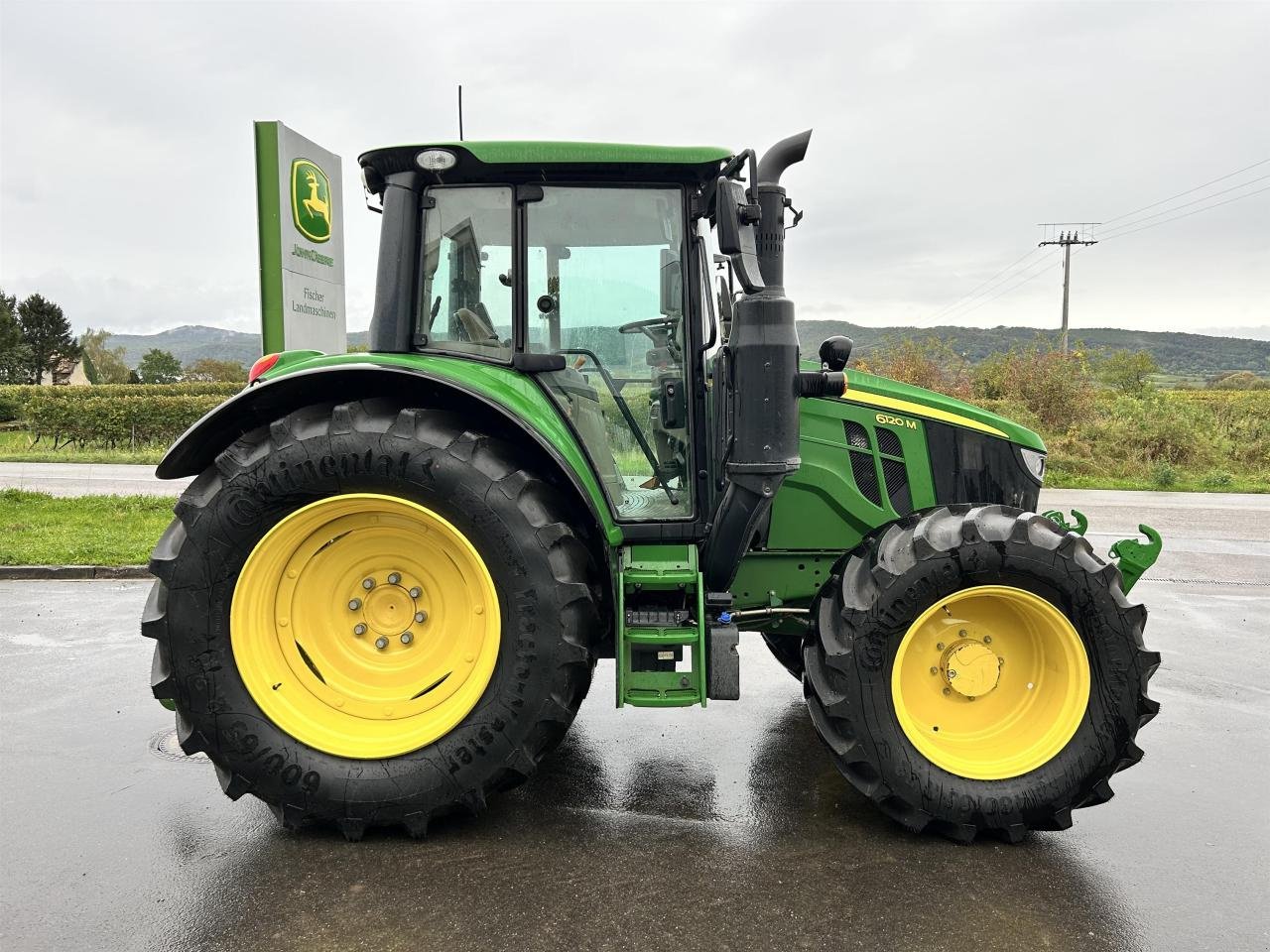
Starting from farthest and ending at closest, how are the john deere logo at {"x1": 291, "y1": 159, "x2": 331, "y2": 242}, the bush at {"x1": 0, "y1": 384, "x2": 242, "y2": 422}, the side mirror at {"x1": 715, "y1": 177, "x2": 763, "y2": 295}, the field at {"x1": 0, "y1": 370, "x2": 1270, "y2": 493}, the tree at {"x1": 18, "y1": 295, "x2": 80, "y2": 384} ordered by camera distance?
the tree at {"x1": 18, "y1": 295, "x2": 80, "y2": 384}
the bush at {"x1": 0, "y1": 384, "x2": 242, "y2": 422}
the field at {"x1": 0, "y1": 370, "x2": 1270, "y2": 493}
the john deere logo at {"x1": 291, "y1": 159, "x2": 331, "y2": 242}
the side mirror at {"x1": 715, "y1": 177, "x2": 763, "y2": 295}

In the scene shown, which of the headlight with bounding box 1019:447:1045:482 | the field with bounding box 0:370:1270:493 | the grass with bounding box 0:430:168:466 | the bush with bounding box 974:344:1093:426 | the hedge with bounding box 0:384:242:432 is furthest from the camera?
the hedge with bounding box 0:384:242:432

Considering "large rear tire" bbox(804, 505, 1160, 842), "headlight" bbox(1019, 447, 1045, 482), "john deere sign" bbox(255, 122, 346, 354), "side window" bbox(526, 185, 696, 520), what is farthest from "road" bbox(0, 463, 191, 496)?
"headlight" bbox(1019, 447, 1045, 482)

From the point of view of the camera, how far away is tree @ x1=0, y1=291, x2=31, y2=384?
46.8 m

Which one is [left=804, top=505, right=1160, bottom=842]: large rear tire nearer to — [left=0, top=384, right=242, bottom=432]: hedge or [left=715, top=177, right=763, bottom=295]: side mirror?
[left=715, top=177, right=763, bottom=295]: side mirror

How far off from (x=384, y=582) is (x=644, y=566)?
96 centimetres

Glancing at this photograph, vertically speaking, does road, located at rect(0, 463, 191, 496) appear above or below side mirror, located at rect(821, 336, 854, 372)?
below

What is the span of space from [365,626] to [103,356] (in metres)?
76.6

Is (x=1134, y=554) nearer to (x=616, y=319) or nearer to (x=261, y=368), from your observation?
(x=616, y=319)

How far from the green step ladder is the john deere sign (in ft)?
19.2

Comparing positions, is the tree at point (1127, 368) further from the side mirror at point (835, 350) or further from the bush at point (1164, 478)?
the side mirror at point (835, 350)

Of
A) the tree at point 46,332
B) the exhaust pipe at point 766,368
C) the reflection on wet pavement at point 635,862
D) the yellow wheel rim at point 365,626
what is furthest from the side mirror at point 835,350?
the tree at point 46,332

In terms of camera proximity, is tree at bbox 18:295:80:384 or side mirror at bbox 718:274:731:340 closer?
side mirror at bbox 718:274:731:340

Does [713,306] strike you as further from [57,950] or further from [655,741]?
[57,950]

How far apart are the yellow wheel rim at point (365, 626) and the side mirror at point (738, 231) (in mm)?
1302
